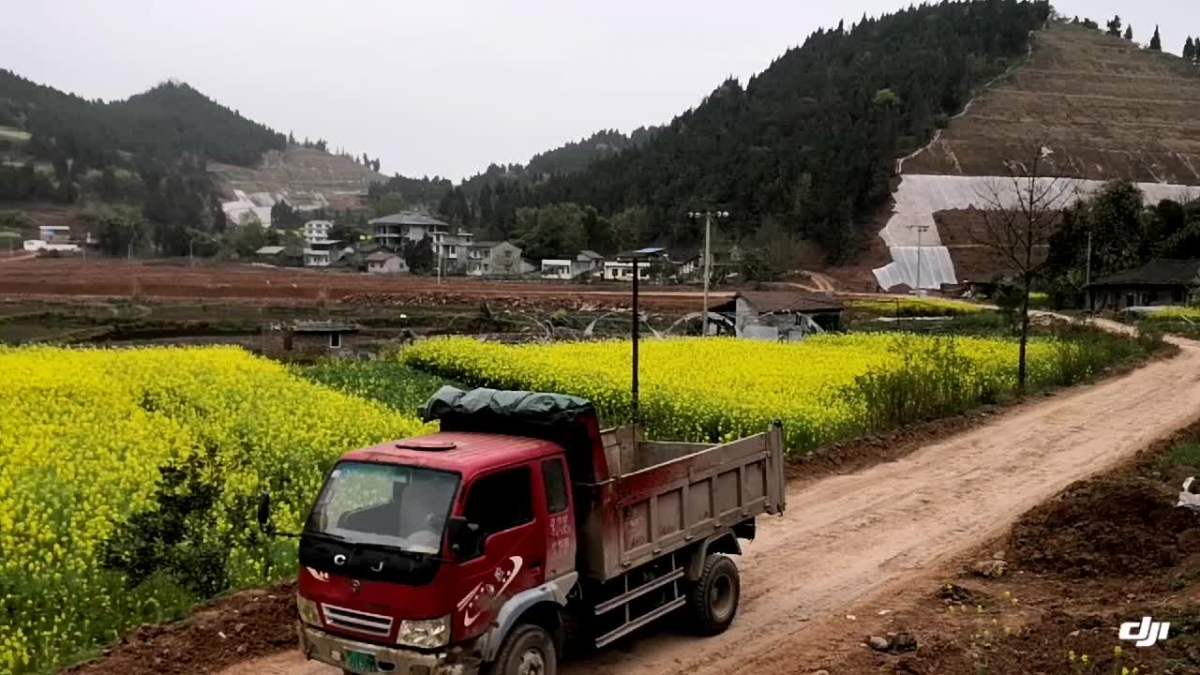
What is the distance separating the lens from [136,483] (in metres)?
13.1

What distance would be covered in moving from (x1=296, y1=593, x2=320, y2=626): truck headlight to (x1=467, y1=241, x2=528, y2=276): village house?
376ft

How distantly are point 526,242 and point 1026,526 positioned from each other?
12253 cm

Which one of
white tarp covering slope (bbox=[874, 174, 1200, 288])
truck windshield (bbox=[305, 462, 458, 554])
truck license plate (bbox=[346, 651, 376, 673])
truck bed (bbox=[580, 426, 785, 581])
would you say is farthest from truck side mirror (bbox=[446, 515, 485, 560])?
white tarp covering slope (bbox=[874, 174, 1200, 288])

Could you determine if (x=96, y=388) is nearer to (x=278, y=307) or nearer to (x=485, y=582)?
(x=485, y=582)

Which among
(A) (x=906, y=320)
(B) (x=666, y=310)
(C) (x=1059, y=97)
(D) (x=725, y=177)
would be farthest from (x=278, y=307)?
(C) (x=1059, y=97)

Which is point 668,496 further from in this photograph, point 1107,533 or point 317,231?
point 317,231

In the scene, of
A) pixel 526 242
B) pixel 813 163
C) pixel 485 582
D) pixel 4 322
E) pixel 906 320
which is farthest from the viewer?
pixel 526 242

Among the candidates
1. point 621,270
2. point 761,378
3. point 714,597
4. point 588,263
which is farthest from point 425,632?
Answer: point 588,263

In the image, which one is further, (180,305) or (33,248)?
(33,248)

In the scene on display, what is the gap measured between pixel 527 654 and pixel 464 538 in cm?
127

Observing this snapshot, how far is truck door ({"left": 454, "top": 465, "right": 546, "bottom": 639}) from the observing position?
7.10 metres

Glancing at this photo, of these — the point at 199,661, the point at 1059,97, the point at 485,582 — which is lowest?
the point at 199,661

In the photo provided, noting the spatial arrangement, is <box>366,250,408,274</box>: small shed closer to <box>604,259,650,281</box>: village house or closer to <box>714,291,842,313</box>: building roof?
<box>604,259,650,281</box>: village house

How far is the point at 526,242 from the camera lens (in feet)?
438
